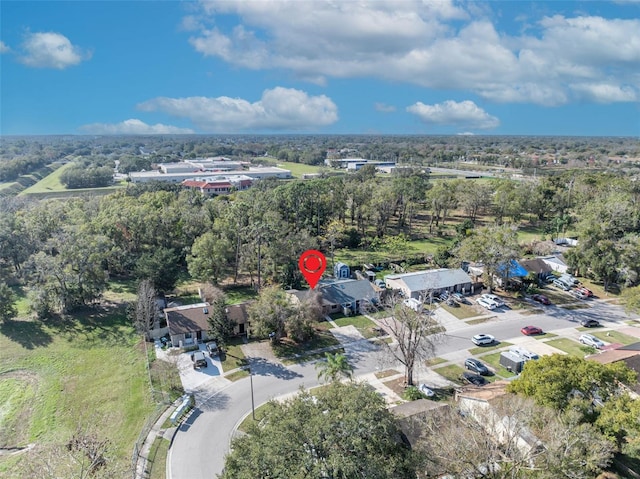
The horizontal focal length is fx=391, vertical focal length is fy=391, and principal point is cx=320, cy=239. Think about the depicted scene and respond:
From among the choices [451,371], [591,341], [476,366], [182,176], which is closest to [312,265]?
[451,371]

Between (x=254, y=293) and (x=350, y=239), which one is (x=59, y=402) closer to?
(x=254, y=293)

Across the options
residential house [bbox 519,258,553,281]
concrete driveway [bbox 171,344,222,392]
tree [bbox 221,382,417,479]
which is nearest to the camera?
tree [bbox 221,382,417,479]

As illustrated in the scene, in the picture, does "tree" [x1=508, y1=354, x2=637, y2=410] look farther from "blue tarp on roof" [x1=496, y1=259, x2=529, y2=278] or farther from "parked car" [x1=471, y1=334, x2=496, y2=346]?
"blue tarp on roof" [x1=496, y1=259, x2=529, y2=278]

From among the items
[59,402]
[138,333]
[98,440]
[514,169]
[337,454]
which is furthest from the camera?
[514,169]

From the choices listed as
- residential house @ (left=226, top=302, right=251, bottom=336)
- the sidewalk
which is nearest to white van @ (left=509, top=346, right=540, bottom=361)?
residential house @ (left=226, top=302, right=251, bottom=336)

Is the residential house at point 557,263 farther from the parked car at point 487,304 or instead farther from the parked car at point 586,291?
the parked car at point 487,304

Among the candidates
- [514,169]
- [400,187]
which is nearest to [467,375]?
[400,187]
